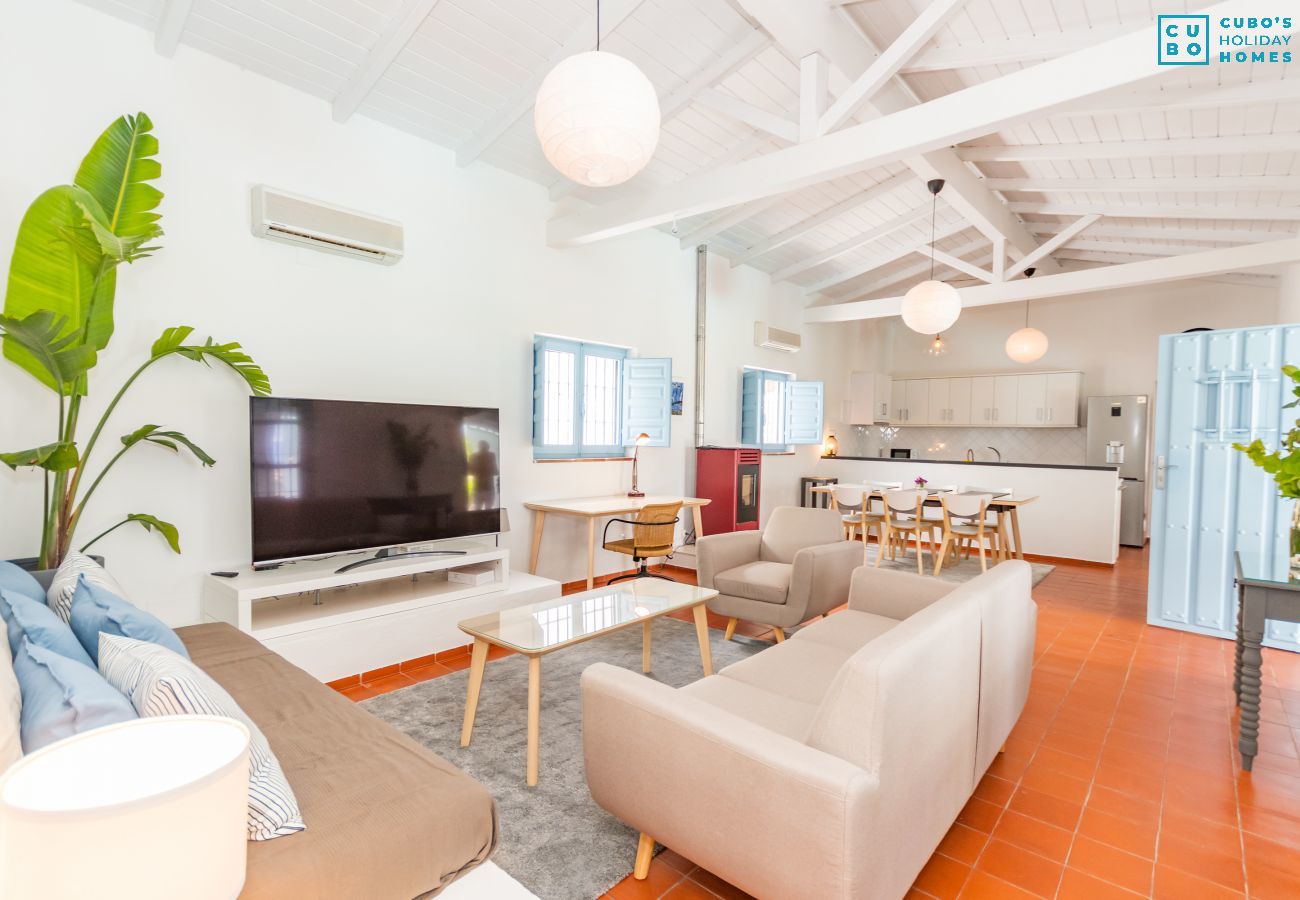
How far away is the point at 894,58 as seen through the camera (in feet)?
10.8

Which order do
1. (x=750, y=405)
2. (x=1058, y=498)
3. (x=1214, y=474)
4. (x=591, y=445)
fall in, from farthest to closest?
(x=750, y=405) < (x=1058, y=498) < (x=591, y=445) < (x=1214, y=474)

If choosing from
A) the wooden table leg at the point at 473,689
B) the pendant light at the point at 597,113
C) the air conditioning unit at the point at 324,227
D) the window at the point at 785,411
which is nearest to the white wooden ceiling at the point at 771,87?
the air conditioning unit at the point at 324,227

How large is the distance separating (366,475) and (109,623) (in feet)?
6.58

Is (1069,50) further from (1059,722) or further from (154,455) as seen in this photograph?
(154,455)

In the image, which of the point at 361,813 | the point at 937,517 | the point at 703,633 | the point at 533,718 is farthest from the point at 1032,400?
the point at 361,813

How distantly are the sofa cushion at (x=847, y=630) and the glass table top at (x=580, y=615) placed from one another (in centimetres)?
61

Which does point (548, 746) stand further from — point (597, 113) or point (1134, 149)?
point (1134, 149)

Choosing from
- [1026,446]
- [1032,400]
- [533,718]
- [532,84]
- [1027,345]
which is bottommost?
[533,718]

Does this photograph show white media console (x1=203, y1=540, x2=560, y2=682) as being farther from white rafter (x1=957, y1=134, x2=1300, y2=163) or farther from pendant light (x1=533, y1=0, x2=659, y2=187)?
white rafter (x1=957, y1=134, x2=1300, y2=163)

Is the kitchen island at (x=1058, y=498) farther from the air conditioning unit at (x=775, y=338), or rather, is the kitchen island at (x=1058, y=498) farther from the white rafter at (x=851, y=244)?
the white rafter at (x=851, y=244)

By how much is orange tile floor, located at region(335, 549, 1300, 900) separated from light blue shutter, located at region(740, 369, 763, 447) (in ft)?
12.7

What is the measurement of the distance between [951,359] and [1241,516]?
587 centimetres

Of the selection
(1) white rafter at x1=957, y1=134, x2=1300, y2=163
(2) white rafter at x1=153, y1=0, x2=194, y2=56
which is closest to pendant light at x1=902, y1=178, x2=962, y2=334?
(1) white rafter at x1=957, y1=134, x2=1300, y2=163

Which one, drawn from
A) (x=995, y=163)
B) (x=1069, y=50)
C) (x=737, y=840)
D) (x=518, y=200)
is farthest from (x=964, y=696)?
(x=995, y=163)
